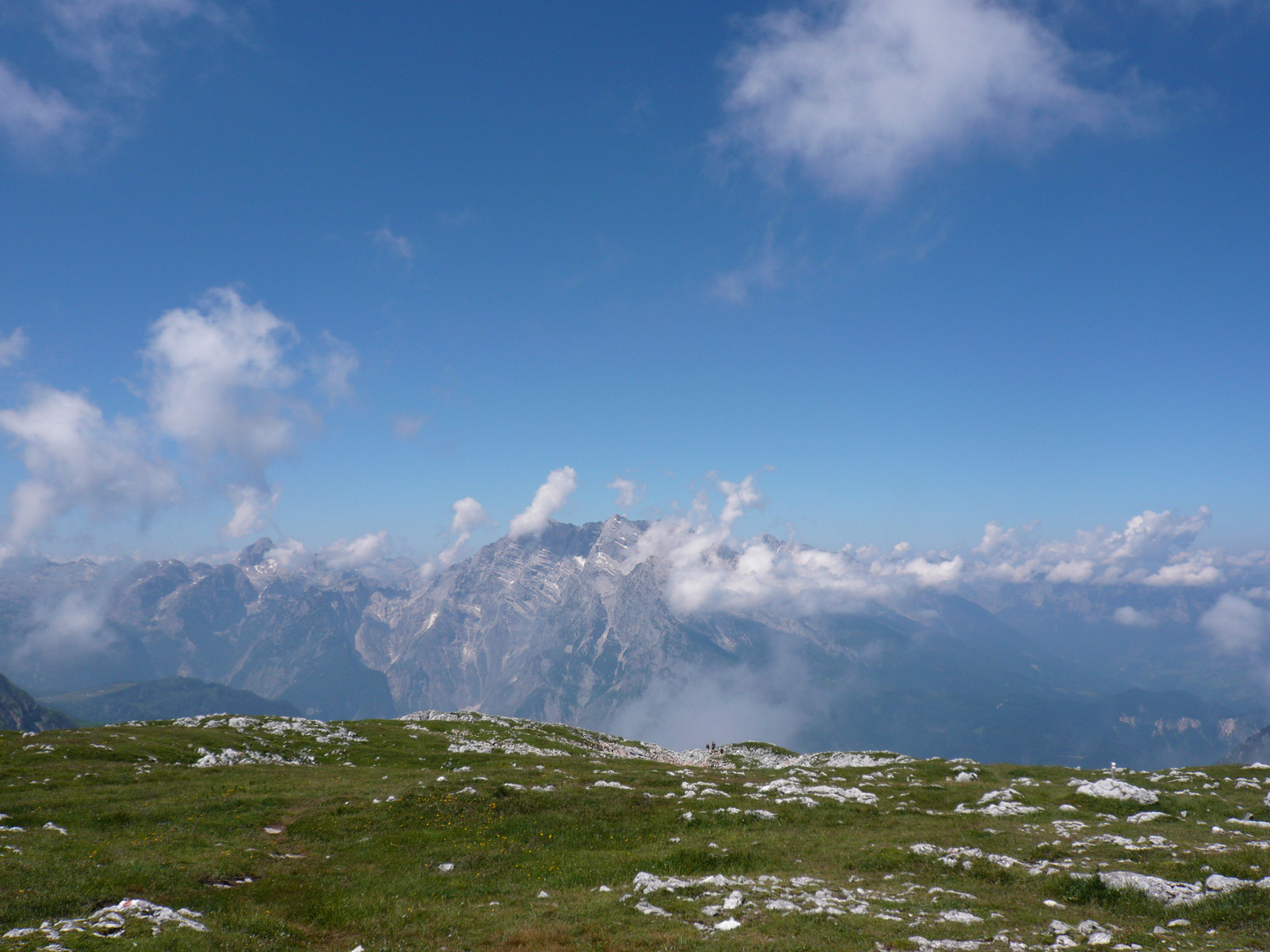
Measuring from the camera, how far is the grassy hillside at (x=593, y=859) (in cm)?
1836

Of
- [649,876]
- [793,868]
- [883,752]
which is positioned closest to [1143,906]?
[793,868]

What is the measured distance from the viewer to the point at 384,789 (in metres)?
41.8

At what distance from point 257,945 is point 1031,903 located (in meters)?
25.6

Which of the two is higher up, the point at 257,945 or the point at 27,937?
the point at 27,937

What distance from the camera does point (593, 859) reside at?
1128 inches

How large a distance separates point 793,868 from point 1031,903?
9.23 meters

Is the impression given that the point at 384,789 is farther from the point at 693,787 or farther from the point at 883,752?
the point at 883,752

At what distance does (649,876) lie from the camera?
24.3 m

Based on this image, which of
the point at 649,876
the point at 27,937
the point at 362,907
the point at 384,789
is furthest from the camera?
the point at 384,789

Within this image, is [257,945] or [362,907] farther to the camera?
[362,907]

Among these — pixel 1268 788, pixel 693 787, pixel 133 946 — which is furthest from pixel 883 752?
pixel 133 946

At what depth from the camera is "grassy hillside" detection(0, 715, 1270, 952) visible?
18.4m

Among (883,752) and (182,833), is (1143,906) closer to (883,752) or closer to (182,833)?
(182,833)

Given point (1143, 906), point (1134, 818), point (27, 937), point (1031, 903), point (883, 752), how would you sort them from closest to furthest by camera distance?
point (27, 937) → point (1143, 906) → point (1031, 903) → point (1134, 818) → point (883, 752)
